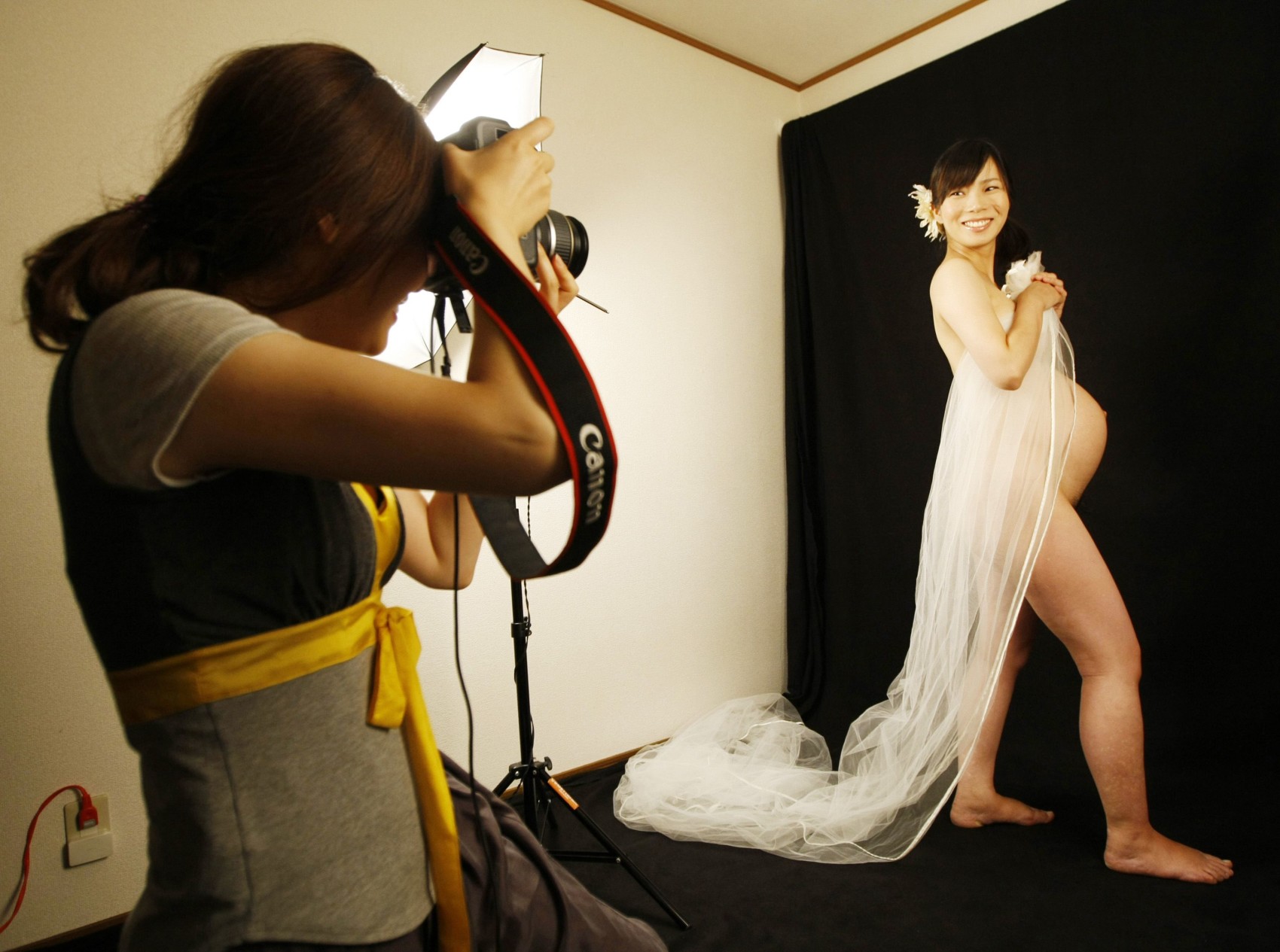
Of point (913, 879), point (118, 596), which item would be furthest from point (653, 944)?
point (913, 879)

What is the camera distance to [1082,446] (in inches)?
78.8

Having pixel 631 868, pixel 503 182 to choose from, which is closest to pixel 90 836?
pixel 631 868

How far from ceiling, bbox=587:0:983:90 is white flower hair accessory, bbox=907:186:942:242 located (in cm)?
62

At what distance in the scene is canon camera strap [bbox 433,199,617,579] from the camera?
0.47 meters

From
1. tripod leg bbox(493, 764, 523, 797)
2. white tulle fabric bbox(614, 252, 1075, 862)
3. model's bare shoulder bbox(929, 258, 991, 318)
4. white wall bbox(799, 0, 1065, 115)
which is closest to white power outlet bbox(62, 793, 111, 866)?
tripod leg bbox(493, 764, 523, 797)

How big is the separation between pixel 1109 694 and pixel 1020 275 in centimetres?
107

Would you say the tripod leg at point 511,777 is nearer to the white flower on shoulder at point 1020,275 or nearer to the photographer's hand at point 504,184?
the photographer's hand at point 504,184

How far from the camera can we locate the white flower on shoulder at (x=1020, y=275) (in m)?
2.12

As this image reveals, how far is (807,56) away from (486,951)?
10.7 feet

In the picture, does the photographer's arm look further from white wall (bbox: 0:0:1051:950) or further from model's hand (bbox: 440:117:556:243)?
white wall (bbox: 0:0:1051:950)

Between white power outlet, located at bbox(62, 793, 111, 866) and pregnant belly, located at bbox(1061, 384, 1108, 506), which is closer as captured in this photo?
white power outlet, located at bbox(62, 793, 111, 866)

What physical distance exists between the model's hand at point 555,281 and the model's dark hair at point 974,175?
193cm

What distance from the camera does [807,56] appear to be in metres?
3.08

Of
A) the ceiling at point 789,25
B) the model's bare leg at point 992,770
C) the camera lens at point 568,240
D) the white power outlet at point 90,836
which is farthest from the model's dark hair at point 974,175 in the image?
the white power outlet at point 90,836
